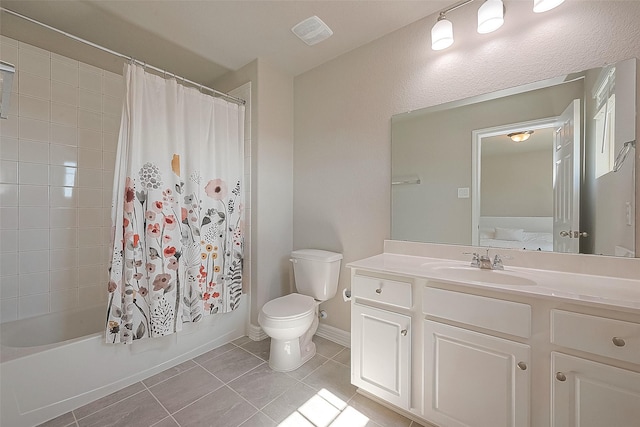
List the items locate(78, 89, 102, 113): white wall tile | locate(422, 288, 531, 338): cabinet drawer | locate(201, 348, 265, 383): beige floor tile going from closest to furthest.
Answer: locate(422, 288, 531, 338): cabinet drawer, locate(201, 348, 265, 383): beige floor tile, locate(78, 89, 102, 113): white wall tile

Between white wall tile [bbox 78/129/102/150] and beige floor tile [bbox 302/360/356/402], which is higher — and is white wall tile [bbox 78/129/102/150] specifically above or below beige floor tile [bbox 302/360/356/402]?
above

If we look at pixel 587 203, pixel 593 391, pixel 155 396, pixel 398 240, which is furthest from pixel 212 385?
pixel 587 203

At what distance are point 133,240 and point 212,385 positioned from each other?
1.05 m

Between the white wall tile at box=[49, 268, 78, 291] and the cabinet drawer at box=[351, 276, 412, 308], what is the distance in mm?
2174

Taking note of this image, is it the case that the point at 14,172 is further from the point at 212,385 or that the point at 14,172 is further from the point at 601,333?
the point at 601,333

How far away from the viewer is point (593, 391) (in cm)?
92

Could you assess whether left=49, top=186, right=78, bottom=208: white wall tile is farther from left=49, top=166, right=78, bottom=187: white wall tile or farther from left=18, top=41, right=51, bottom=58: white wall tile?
left=18, top=41, right=51, bottom=58: white wall tile

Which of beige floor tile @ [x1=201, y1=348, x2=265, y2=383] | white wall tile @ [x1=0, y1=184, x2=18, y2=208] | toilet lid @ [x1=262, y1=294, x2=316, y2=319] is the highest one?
white wall tile @ [x1=0, y1=184, x2=18, y2=208]

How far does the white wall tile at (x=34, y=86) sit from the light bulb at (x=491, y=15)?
2916mm

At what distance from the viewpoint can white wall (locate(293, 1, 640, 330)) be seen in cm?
129

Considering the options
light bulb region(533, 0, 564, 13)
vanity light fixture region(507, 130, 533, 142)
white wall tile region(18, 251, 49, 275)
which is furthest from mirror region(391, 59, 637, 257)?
white wall tile region(18, 251, 49, 275)

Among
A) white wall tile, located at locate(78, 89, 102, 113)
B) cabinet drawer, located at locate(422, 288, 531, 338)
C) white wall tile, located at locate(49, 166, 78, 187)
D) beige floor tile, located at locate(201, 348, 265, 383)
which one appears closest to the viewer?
cabinet drawer, located at locate(422, 288, 531, 338)

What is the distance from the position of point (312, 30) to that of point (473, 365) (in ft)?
7.34

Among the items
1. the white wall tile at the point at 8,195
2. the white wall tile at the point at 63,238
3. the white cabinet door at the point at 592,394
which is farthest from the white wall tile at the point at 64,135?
the white cabinet door at the point at 592,394
